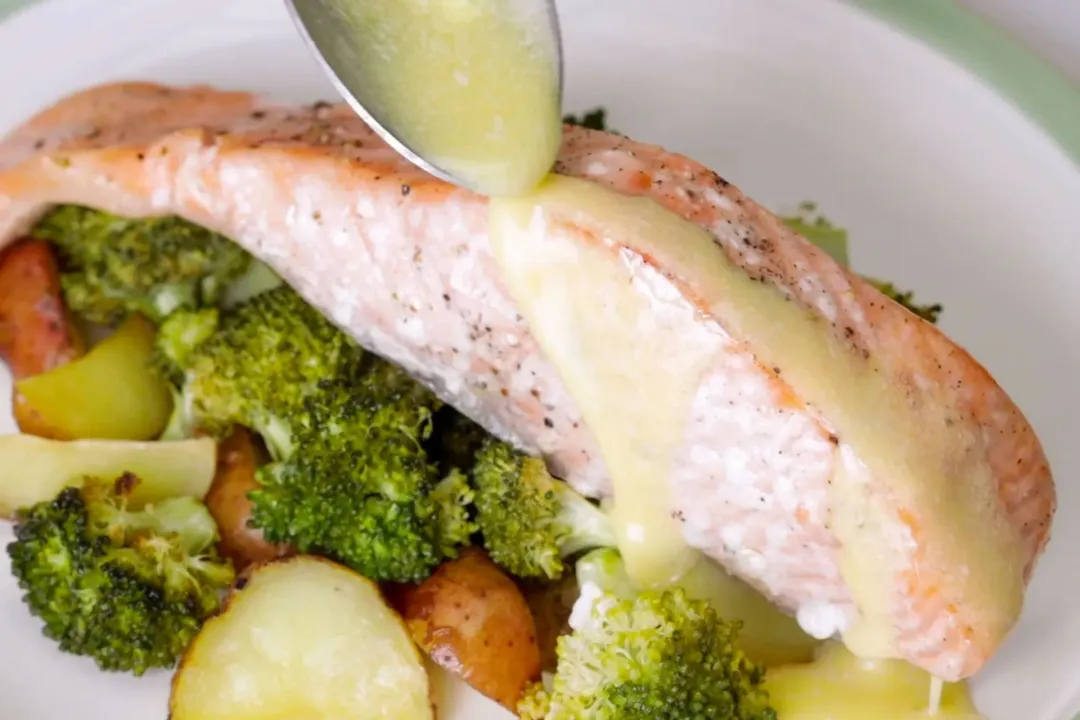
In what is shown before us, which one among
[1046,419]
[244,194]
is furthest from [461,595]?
[1046,419]

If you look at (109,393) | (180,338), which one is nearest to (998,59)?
(180,338)

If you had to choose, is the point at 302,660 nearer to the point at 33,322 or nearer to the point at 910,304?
the point at 33,322

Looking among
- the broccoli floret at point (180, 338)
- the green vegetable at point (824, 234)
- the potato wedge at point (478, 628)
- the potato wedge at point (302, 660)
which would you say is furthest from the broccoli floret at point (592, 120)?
the potato wedge at point (302, 660)

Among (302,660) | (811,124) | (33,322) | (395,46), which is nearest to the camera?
(395,46)

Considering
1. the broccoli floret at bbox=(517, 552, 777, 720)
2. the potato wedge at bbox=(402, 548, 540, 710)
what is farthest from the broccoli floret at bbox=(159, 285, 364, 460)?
the broccoli floret at bbox=(517, 552, 777, 720)

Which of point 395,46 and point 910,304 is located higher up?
point 395,46

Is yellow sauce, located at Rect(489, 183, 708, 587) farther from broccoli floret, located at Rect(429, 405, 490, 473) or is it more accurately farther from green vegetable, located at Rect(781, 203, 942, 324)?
green vegetable, located at Rect(781, 203, 942, 324)

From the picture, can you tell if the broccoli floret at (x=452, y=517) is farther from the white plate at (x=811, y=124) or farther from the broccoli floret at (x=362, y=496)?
the white plate at (x=811, y=124)
